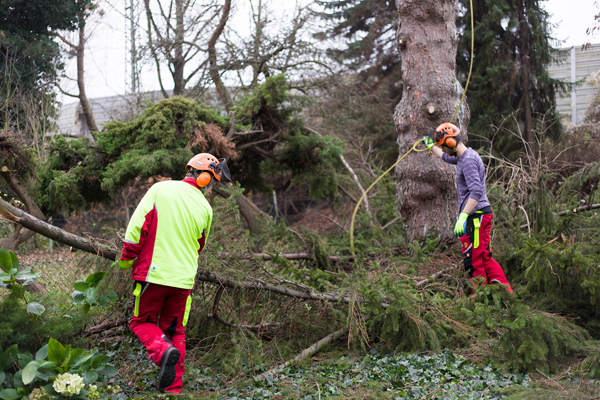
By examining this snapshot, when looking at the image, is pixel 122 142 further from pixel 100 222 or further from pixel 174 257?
pixel 100 222

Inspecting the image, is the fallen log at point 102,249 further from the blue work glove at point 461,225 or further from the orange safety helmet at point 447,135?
the orange safety helmet at point 447,135

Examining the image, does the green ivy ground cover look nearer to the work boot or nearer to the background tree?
the work boot

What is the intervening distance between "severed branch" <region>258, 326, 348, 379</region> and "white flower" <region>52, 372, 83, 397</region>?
1.28m

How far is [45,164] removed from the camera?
277 inches

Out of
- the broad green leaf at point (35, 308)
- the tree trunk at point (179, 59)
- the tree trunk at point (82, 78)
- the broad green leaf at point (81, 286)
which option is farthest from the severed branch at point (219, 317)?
the tree trunk at point (82, 78)

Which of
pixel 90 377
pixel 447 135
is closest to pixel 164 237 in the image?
pixel 90 377

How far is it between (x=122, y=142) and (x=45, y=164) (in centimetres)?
122

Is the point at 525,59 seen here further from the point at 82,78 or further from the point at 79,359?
the point at 79,359

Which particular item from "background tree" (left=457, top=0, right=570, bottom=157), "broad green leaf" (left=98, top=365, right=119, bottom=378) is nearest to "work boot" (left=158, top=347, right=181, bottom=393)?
"broad green leaf" (left=98, top=365, right=119, bottom=378)

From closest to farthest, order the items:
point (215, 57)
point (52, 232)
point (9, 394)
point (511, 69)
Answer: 1. point (9, 394)
2. point (52, 232)
3. point (215, 57)
4. point (511, 69)

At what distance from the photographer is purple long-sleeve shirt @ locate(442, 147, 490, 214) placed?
4.66 metres

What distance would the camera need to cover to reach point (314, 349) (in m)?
3.78

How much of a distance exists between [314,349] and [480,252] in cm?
207

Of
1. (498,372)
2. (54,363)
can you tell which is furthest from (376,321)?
(54,363)
